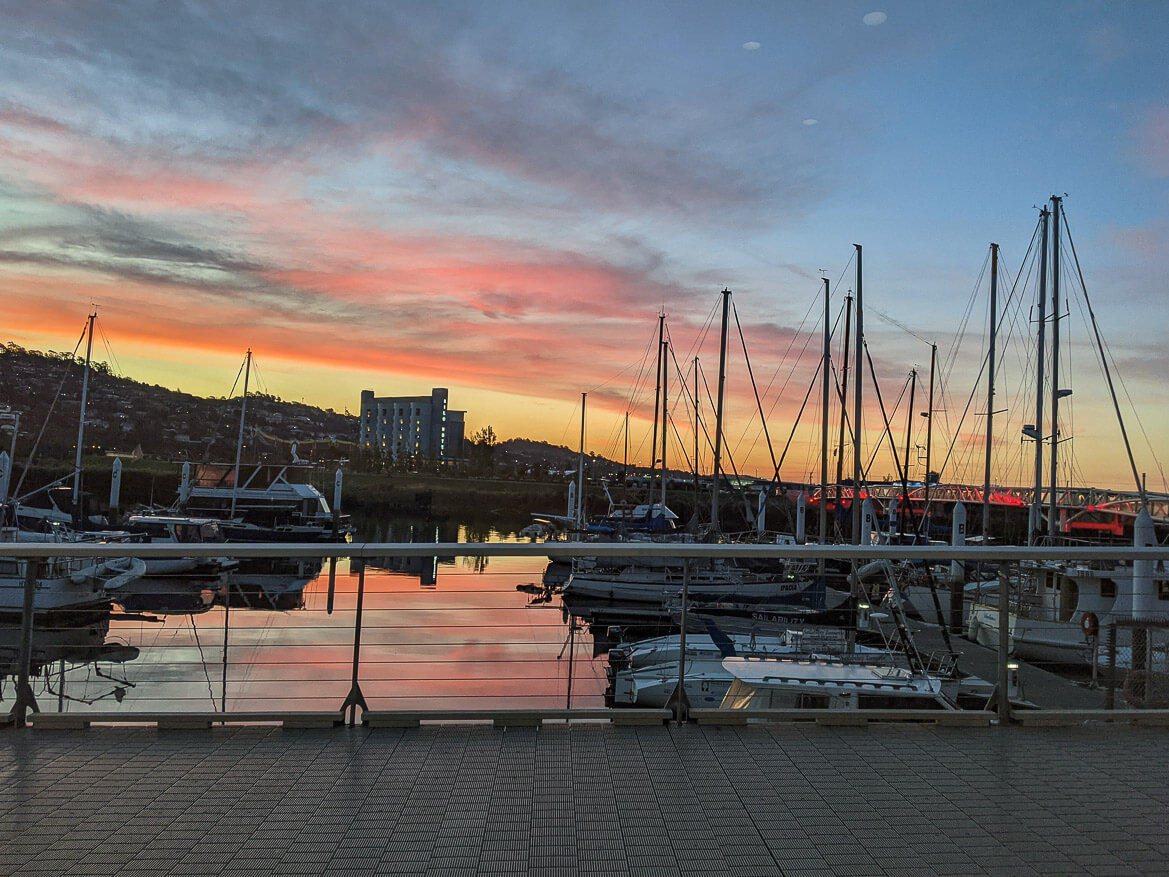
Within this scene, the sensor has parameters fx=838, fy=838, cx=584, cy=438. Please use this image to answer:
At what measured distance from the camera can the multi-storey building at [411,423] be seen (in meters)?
104

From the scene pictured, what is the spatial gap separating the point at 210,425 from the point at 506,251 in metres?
30.1

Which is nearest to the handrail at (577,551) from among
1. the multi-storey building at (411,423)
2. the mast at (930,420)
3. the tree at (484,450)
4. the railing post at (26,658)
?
the railing post at (26,658)

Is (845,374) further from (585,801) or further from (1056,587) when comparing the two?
(585,801)

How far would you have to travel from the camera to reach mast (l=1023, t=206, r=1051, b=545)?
21.6 meters

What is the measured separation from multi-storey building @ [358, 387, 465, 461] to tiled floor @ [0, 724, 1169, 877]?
96.2 meters

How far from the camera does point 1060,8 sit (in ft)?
36.4

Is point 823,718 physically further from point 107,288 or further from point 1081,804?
point 107,288

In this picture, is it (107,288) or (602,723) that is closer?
(602,723)

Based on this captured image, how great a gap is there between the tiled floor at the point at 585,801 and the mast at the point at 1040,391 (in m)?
19.7

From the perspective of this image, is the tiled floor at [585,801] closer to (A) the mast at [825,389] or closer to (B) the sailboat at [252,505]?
(A) the mast at [825,389]

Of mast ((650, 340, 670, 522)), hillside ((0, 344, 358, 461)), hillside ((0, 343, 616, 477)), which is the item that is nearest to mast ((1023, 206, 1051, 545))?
mast ((650, 340, 670, 522))

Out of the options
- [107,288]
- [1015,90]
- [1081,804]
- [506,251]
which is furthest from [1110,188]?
[107,288]

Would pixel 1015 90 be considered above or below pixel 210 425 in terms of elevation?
above

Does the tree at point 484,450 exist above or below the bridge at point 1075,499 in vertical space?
above
